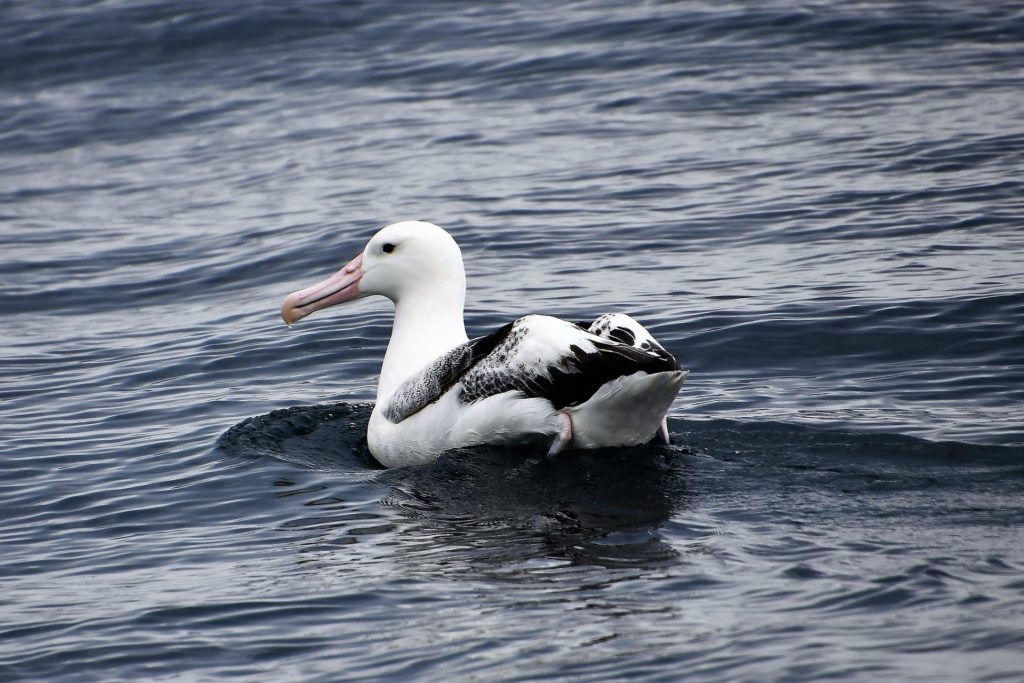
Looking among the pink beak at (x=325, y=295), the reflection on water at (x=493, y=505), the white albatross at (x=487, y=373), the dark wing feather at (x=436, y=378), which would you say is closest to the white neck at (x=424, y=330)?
the white albatross at (x=487, y=373)

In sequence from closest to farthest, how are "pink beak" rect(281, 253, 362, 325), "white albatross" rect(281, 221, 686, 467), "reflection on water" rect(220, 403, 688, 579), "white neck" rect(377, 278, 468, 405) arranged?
"reflection on water" rect(220, 403, 688, 579) → "white albatross" rect(281, 221, 686, 467) → "white neck" rect(377, 278, 468, 405) → "pink beak" rect(281, 253, 362, 325)

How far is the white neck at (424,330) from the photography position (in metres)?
10.9

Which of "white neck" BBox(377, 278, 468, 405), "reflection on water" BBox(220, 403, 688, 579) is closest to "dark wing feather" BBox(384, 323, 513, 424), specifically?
"white neck" BBox(377, 278, 468, 405)

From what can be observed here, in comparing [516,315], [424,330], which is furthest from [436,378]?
Answer: [516,315]

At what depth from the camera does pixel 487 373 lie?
962 centimetres

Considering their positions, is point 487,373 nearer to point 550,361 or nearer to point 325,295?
point 550,361

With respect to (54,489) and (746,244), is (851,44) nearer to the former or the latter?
(746,244)

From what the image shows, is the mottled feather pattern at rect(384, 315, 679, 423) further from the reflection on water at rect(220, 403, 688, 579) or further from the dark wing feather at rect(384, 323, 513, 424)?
the reflection on water at rect(220, 403, 688, 579)

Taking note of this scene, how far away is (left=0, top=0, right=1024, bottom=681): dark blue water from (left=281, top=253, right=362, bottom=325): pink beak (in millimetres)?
833

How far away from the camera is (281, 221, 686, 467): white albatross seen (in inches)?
359

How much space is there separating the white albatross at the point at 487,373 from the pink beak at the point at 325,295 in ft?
0.09

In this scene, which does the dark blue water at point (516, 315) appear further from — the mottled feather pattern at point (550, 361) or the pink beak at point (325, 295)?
the pink beak at point (325, 295)

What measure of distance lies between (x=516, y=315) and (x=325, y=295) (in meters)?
2.79

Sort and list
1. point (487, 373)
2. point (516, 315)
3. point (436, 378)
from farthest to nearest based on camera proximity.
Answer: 1. point (516, 315)
2. point (436, 378)
3. point (487, 373)
